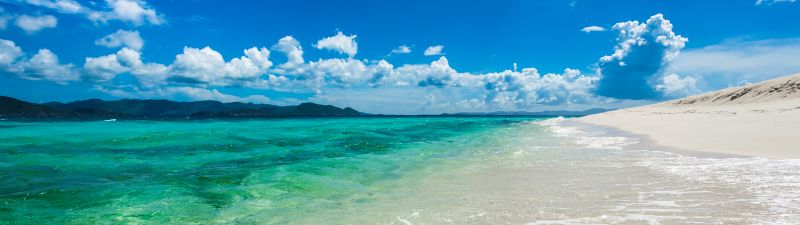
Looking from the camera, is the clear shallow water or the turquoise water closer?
the clear shallow water

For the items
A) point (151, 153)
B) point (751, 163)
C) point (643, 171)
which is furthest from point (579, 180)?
point (151, 153)

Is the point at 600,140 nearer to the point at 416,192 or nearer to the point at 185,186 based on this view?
the point at 416,192

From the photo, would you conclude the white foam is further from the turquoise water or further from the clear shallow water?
the turquoise water

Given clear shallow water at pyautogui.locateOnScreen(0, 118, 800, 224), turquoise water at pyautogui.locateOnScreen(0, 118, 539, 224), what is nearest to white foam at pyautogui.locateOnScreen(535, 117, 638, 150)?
clear shallow water at pyautogui.locateOnScreen(0, 118, 800, 224)

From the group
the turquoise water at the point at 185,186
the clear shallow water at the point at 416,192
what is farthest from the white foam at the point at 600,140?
the turquoise water at the point at 185,186

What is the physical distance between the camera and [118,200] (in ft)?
23.5

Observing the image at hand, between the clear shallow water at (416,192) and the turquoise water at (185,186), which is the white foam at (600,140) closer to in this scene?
the clear shallow water at (416,192)

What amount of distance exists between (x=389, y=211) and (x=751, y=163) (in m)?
7.93

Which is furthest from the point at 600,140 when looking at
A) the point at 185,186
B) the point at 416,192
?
the point at 185,186

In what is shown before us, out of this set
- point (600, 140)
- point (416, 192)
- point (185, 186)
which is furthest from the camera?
point (600, 140)

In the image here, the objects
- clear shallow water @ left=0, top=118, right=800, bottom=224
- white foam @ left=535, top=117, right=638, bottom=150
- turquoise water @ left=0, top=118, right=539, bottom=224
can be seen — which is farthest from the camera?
white foam @ left=535, top=117, right=638, bottom=150

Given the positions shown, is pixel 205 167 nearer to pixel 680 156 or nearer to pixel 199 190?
pixel 199 190

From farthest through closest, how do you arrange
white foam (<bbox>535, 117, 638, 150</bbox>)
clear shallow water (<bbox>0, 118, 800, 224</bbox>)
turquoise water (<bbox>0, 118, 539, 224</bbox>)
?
white foam (<bbox>535, 117, 638, 150</bbox>) → turquoise water (<bbox>0, 118, 539, 224</bbox>) → clear shallow water (<bbox>0, 118, 800, 224</bbox>)

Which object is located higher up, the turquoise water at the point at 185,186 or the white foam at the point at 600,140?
the white foam at the point at 600,140
